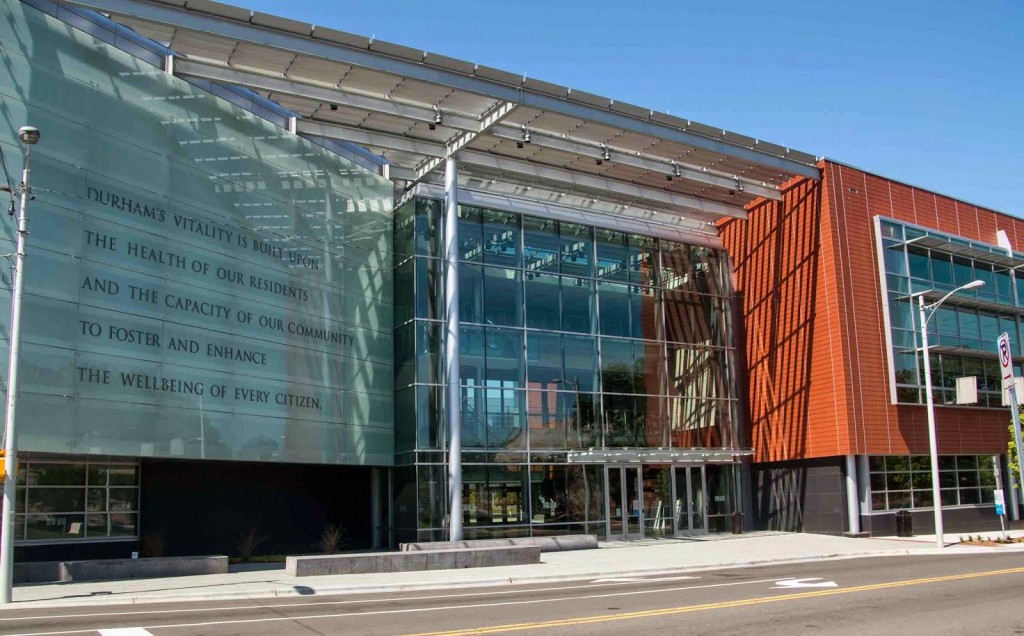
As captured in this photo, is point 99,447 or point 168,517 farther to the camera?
point 168,517

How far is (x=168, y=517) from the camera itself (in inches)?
1003

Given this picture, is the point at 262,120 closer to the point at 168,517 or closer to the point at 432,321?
the point at 432,321

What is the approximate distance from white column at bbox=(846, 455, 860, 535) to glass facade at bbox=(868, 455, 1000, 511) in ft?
3.01

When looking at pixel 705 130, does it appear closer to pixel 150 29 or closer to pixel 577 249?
pixel 577 249

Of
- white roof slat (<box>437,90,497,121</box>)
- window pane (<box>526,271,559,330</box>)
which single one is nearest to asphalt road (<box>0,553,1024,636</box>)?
window pane (<box>526,271,559,330</box>)

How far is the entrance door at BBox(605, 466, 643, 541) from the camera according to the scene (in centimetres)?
3141

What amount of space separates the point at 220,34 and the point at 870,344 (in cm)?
2435

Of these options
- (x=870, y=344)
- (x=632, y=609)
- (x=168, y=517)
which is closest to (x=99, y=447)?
(x=168, y=517)

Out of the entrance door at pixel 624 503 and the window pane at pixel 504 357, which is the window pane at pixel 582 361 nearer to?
the window pane at pixel 504 357

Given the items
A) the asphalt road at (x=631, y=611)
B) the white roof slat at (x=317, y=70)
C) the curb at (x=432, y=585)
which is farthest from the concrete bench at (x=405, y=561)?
the white roof slat at (x=317, y=70)

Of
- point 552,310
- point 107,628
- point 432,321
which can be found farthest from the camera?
point 552,310

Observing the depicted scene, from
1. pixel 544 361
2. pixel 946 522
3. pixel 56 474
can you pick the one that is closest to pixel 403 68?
pixel 544 361

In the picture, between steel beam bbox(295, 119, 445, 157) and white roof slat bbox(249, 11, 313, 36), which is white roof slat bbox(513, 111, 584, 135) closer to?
steel beam bbox(295, 119, 445, 157)

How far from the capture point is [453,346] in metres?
28.6
